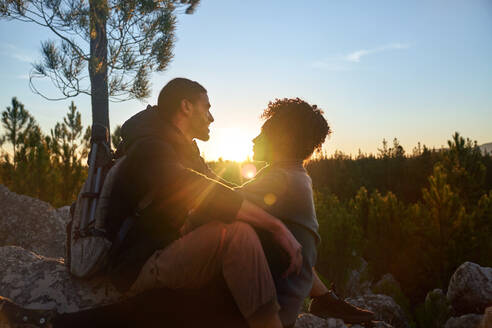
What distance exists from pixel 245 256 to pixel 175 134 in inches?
29.8

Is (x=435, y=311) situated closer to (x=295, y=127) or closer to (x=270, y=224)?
(x=295, y=127)

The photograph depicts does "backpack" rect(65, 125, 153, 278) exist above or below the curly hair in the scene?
below

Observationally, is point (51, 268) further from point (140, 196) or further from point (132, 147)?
point (132, 147)

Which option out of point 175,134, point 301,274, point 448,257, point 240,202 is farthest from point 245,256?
point 448,257

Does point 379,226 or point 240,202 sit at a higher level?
point 240,202

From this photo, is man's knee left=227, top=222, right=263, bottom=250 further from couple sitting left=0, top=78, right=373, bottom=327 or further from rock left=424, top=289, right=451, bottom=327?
rock left=424, top=289, right=451, bottom=327

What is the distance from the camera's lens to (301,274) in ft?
6.61

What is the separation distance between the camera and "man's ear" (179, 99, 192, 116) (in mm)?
2104

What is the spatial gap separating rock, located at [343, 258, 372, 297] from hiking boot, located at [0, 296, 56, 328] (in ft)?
17.8

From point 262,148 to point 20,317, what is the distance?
155 cm

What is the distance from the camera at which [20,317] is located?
5.05 ft

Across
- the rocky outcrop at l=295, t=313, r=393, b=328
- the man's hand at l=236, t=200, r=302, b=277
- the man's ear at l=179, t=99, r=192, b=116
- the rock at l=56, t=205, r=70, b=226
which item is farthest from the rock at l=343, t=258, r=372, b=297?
the rock at l=56, t=205, r=70, b=226

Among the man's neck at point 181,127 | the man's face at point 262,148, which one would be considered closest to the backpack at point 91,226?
the man's neck at point 181,127

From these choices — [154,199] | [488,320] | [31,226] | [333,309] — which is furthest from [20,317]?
[31,226]
